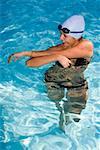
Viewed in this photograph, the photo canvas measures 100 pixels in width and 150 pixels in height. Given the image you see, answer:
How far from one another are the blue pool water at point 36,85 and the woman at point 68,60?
1.67ft

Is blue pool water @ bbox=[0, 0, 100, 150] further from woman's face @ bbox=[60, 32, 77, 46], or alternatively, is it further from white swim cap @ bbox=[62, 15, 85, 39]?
white swim cap @ bbox=[62, 15, 85, 39]

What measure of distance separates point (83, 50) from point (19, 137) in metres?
1.52

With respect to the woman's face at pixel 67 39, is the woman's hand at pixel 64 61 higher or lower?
lower

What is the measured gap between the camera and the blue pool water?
18.9ft

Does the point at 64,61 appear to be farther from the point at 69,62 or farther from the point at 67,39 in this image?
Result: the point at 67,39

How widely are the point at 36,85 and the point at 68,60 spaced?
1776 mm

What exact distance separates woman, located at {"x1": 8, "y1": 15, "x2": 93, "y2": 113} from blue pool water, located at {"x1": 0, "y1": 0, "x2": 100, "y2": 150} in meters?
0.51

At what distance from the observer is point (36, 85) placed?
676cm

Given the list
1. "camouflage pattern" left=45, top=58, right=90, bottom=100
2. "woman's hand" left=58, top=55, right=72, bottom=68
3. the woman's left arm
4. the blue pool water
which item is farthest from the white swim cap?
the blue pool water

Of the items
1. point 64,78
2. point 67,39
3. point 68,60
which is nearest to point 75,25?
point 67,39

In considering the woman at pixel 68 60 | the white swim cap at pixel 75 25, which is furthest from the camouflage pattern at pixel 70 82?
the white swim cap at pixel 75 25

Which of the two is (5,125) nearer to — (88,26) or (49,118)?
(49,118)

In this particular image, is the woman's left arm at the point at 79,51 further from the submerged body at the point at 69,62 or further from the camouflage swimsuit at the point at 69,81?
the camouflage swimsuit at the point at 69,81

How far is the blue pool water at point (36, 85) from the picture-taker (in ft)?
18.9
